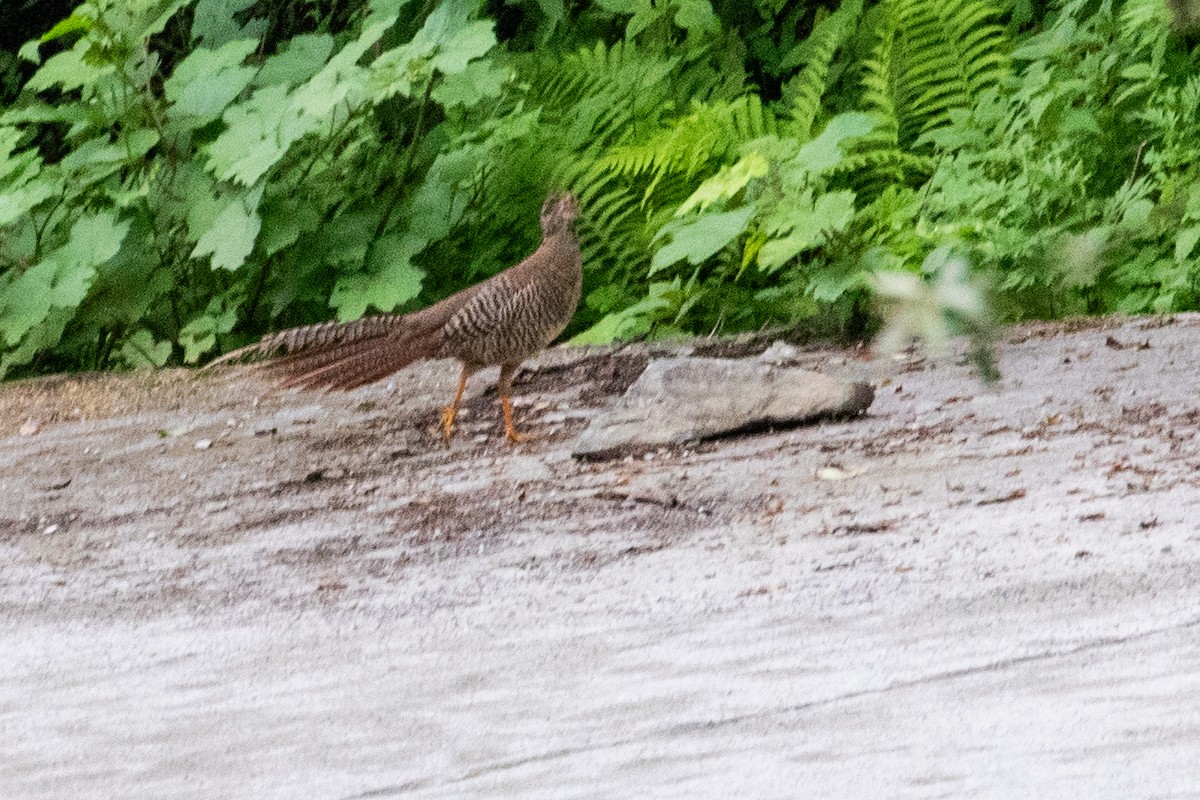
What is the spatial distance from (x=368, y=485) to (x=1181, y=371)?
7.87 ft

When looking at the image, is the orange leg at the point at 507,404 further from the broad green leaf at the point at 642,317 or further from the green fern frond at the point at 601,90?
the green fern frond at the point at 601,90

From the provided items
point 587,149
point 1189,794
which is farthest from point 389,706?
point 587,149

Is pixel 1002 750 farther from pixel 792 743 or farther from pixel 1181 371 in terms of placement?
pixel 1181 371

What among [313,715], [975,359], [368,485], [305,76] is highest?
[975,359]

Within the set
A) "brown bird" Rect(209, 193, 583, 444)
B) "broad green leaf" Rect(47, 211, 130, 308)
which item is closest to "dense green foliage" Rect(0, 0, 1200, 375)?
"broad green leaf" Rect(47, 211, 130, 308)

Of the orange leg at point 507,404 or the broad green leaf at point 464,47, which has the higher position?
the broad green leaf at point 464,47

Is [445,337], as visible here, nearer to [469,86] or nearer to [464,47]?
[464,47]

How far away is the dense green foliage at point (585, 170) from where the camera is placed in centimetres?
620

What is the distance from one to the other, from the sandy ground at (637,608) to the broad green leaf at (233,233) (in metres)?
1.23

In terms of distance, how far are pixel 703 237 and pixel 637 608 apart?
3.26 m

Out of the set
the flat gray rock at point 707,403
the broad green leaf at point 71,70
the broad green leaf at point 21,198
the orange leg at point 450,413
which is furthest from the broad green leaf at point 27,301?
the flat gray rock at point 707,403

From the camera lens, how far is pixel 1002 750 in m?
2.20

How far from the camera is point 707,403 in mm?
4539

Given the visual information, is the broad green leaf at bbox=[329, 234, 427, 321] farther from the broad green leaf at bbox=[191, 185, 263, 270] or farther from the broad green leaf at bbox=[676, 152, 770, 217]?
the broad green leaf at bbox=[676, 152, 770, 217]
